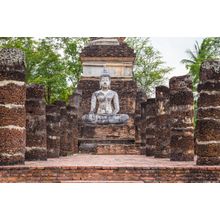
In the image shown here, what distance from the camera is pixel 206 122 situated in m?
11.4

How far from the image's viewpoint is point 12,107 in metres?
11.0

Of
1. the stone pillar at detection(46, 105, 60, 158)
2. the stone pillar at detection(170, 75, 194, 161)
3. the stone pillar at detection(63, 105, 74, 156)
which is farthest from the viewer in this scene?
the stone pillar at detection(63, 105, 74, 156)

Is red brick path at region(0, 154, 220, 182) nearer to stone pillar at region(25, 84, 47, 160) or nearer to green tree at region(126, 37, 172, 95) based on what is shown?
stone pillar at region(25, 84, 47, 160)

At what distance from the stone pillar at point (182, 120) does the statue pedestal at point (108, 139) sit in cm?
675

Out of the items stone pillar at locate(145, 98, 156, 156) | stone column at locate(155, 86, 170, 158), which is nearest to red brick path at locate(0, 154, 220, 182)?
stone column at locate(155, 86, 170, 158)

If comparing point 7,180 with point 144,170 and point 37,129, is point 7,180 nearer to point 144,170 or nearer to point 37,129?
point 144,170

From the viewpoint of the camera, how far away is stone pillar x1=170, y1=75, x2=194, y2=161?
13586 mm

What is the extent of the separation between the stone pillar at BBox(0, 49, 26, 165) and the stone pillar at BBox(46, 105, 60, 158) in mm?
4323

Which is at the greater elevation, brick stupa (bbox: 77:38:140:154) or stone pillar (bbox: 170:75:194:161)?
brick stupa (bbox: 77:38:140:154)

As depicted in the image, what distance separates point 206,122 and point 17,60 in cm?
413

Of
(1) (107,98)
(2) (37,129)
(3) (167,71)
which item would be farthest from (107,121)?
(3) (167,71)

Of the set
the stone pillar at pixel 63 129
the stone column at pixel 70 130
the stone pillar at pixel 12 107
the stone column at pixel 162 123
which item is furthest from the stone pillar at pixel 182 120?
the stone column at pixel 70 130

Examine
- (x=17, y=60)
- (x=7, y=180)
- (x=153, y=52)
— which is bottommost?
(x=7, y=180)

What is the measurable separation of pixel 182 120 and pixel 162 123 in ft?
5.56
